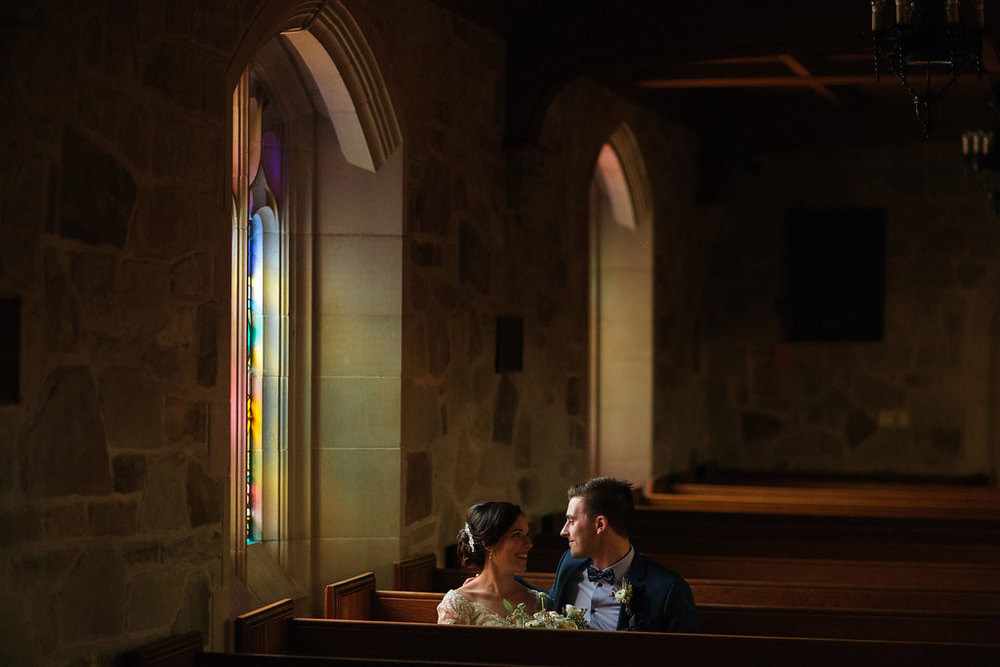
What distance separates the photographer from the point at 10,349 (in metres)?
3.18

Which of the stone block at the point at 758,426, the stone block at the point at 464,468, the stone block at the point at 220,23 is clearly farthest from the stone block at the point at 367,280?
the stone block at the point at 758,426

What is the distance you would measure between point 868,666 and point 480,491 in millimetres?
2830

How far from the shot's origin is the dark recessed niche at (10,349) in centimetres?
315

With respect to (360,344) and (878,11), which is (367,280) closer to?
(360,344)

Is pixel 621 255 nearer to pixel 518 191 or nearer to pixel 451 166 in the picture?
pixel 518 191

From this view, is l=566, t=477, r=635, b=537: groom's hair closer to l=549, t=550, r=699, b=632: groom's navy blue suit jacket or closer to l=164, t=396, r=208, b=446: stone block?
l=549, t=550, r=699, b=632: groom's navy blue suit jacket

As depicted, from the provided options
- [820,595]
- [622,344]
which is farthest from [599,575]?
[622,344]

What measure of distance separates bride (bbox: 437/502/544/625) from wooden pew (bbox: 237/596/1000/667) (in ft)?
0.97

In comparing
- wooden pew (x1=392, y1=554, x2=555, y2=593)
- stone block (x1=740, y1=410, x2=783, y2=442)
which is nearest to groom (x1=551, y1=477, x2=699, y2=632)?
wooden pew (x1=392, y1=554, x2=555, y2=593)

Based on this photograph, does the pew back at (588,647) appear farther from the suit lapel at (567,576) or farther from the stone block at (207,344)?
the stone block at (207,344)

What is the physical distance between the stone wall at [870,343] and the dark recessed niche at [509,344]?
393 centimetres

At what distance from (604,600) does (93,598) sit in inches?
58.6

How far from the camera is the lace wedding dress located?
4301 mm

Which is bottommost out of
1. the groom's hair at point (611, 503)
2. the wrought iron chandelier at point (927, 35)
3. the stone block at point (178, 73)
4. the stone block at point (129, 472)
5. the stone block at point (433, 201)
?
the groom's hair at point (611, 503)
